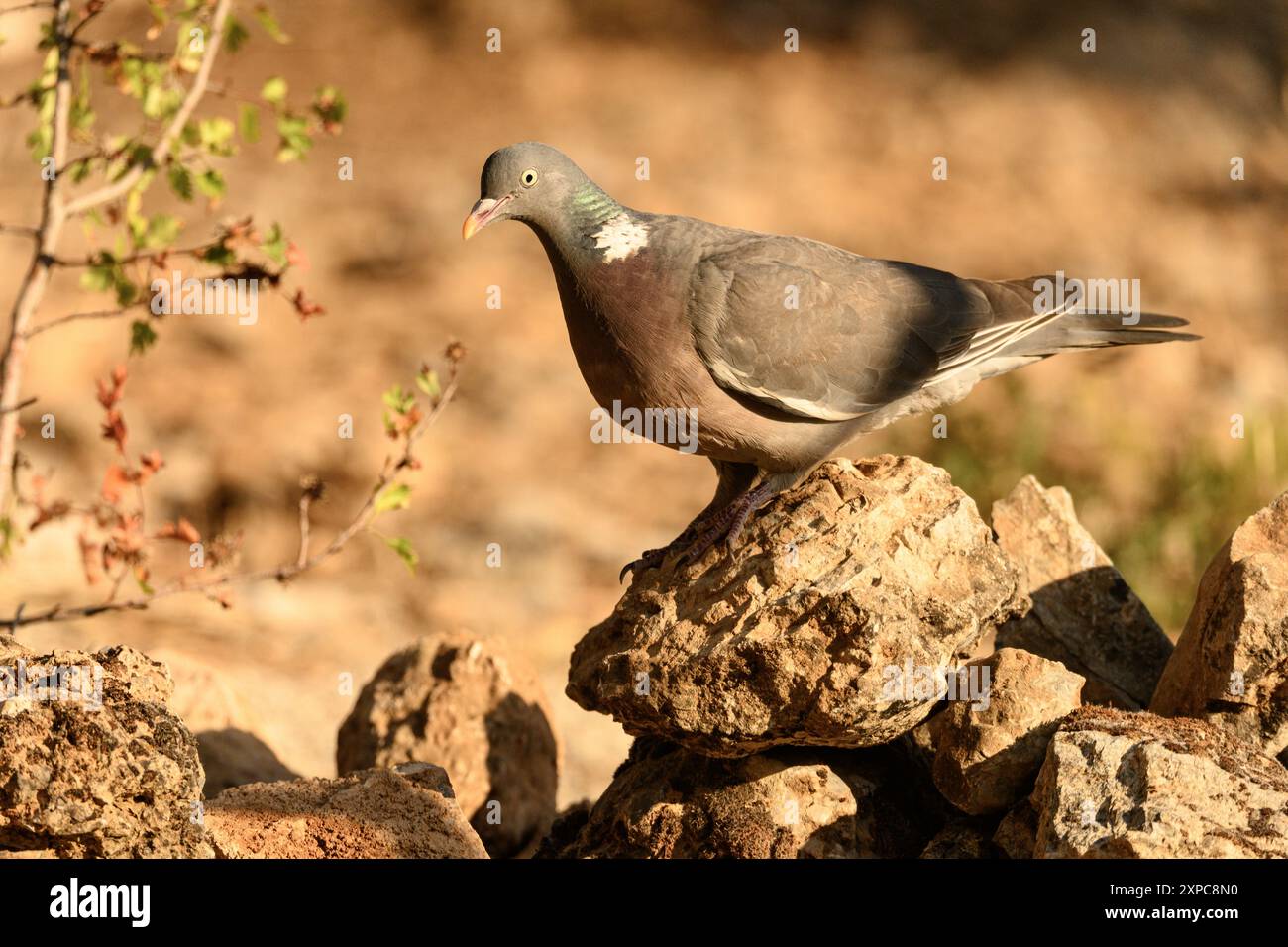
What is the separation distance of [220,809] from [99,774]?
0.95 metres

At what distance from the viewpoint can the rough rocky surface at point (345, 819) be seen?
13.7 feet

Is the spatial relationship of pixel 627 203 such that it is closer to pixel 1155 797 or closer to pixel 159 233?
pixel 159 233

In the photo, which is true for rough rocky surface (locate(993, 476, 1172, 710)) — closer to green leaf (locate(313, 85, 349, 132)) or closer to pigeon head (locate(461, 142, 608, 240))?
pigeon head (locate(461, 142, 608, 240))

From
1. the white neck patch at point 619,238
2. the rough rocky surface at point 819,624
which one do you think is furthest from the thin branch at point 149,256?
the rough rocky surface at point 819,624

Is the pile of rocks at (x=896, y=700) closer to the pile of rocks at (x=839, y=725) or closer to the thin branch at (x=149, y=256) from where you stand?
the pile of rocks at (x=839, y=725)

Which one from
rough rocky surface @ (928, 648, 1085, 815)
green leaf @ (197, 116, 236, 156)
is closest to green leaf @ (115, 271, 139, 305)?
green leaf @ (197, 116, 236, 156)

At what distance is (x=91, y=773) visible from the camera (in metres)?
3.46

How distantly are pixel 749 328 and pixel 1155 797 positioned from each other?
2.01m

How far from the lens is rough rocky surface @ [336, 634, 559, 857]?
18.5 feet

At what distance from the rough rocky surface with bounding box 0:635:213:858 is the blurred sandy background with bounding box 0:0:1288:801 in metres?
4.29

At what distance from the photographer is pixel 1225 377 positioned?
12102 mm

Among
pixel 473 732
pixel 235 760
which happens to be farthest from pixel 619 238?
pixel 235 760

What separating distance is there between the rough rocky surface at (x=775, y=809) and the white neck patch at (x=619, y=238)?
1.73 m

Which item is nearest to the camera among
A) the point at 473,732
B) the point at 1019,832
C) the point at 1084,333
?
the point at 1019,832
